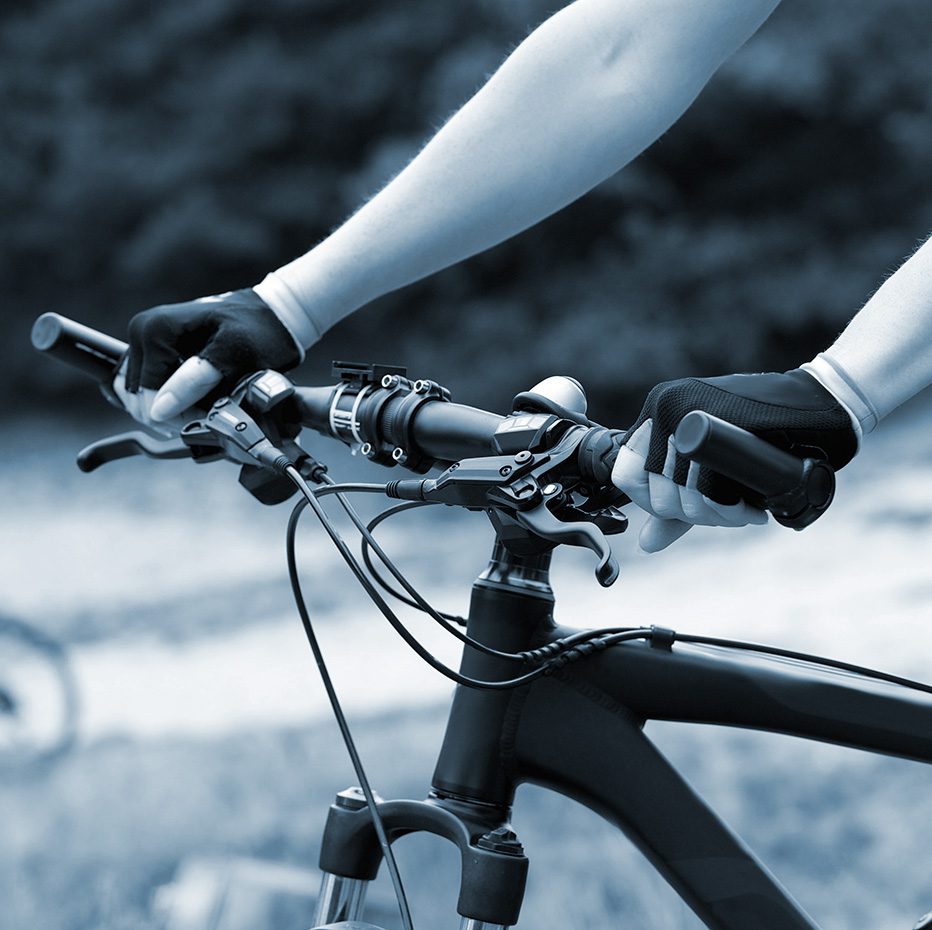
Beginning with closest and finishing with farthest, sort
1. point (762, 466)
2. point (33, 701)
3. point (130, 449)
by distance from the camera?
point (762, 466) → point (130, 449) → point (33, 701)

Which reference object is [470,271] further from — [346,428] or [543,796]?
[346,428]

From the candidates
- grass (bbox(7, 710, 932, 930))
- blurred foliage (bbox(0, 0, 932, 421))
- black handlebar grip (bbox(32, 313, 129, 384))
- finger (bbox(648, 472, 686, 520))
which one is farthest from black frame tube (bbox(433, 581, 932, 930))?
blurred foliage (bbox(0, 0, 932, 421))

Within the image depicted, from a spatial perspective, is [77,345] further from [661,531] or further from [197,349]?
[661,531]

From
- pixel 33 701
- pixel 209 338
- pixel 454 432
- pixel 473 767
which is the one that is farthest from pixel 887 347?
pixel 33 701

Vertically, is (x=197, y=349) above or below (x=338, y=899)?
above

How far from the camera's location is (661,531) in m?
0.65

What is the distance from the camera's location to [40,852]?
2838 millimetres

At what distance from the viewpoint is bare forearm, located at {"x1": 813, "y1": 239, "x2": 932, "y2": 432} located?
2.03ft

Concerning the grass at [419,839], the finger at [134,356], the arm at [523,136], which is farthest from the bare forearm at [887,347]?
the grass at [419,839]

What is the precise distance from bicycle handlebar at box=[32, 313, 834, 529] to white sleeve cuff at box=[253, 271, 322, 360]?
0.08m

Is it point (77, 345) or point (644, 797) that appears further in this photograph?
point (77, 345)

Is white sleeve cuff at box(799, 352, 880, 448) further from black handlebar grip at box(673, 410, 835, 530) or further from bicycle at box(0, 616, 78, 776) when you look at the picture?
bicycle at box(0, 616, 78, 776)

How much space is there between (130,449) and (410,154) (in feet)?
19.0

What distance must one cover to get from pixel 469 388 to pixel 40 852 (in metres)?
4.10
